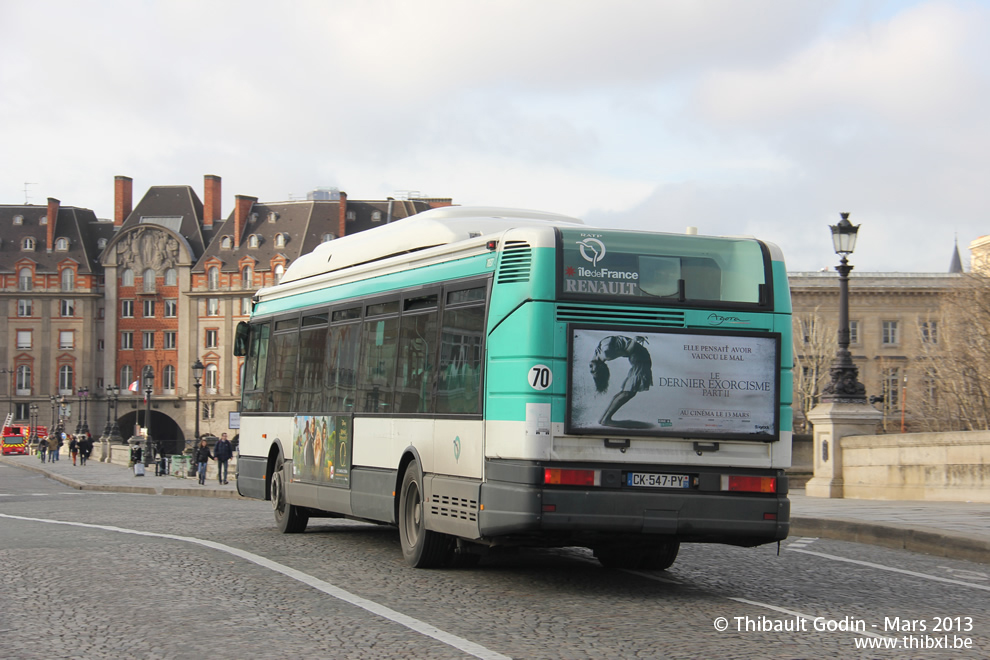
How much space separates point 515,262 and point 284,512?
7.15 metres

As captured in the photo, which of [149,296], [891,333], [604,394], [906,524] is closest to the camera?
[604,394]

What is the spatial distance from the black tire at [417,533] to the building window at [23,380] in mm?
108274

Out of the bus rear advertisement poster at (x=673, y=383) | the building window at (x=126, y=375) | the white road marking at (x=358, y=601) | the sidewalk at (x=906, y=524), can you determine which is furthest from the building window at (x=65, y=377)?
the bus rear advertisement poster at (x=673, y=383)

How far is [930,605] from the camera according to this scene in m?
10.1

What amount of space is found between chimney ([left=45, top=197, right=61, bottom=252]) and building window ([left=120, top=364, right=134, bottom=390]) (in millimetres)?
13241

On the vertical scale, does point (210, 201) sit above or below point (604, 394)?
above

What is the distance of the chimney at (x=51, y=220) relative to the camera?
379 ft

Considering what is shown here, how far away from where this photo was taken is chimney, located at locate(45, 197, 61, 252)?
379ft

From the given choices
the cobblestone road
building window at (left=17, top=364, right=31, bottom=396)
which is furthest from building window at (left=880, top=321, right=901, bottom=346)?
the cobblestone road

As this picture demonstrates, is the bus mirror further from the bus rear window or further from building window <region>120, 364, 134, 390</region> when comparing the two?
building window <region>120, 364, 134, 390</region>

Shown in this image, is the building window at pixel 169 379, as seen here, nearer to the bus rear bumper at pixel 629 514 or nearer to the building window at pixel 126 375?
the building window at pixel 126 375

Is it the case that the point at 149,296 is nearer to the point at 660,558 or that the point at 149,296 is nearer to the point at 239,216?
the point at 239,216

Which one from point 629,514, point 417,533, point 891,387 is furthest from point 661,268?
point 891,387

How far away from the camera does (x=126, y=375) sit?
11275 centimetres
